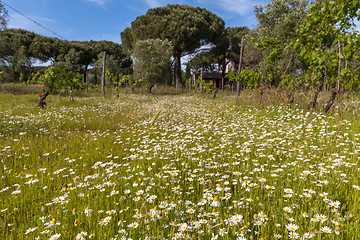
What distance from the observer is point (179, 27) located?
36375 millimetres

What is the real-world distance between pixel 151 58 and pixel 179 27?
831 cm

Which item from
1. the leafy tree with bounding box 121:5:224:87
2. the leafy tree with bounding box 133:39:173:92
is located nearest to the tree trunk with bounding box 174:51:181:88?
the leafy tree with bounding box 121:5:224:87

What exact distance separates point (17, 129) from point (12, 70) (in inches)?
1801

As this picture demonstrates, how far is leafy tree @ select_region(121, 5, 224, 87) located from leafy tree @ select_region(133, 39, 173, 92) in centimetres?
256

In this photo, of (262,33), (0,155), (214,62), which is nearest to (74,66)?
(214,62)

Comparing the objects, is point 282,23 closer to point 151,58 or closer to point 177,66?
point 151,58

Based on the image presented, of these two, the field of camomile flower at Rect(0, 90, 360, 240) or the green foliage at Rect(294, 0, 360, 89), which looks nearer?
the field of camomile flower at Rect(0, 90, 360, 240)

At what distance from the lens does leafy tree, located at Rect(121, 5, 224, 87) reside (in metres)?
36.2

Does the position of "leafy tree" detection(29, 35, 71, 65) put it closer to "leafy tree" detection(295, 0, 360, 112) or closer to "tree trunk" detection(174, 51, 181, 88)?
"tree trunk" detection(174, 51, 181, 88)

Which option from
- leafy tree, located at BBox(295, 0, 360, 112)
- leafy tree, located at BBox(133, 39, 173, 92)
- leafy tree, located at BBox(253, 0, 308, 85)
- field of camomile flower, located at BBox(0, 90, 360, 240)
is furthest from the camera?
leafy tree, located at BBox(133, 39, 173, 92)

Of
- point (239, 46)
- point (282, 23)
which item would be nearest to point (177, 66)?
point (239, 46)

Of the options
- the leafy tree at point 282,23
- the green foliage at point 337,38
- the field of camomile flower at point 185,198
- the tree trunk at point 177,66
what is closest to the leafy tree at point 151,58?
the tree trunk at point 177,66

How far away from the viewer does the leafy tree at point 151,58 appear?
3400cm

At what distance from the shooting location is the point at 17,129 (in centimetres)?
658
